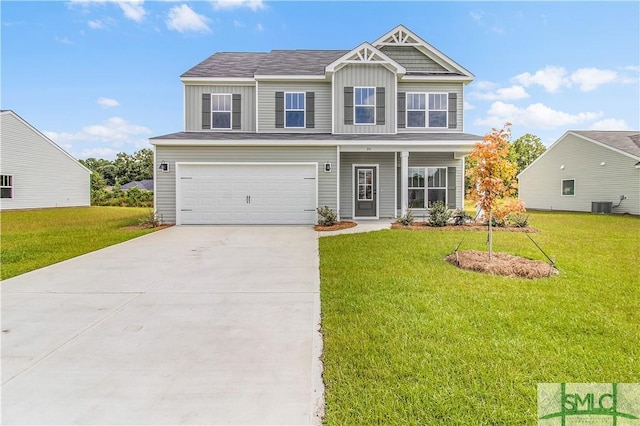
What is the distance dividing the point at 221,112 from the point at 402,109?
8.17 m

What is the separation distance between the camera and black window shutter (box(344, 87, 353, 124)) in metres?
13.8

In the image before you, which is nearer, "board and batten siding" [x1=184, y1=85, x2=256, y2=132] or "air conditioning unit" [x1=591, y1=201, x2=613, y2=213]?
"board and batten siding" [x1=184, y1=85, x2=256, y2=132]

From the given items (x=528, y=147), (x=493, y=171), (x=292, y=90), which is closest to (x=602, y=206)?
(x=493, y=171)

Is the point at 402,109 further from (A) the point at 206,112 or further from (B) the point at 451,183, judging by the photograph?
(A) the point at 206,112

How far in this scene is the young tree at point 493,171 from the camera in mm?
6215

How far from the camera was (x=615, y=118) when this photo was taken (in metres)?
26.3

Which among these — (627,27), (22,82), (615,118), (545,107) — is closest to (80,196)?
(22,82)

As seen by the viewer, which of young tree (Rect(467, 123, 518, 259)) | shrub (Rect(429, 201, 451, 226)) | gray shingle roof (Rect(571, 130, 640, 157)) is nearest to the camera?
young tree (Rect(467, 123, 518, 259))

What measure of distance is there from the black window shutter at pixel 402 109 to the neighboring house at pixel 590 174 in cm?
1247

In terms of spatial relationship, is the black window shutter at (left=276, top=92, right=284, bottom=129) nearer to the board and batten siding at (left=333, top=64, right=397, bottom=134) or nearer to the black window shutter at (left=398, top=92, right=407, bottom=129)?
the board and batten siding at (left=333, top=64, right=397, bottom=134)

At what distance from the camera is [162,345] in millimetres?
3393

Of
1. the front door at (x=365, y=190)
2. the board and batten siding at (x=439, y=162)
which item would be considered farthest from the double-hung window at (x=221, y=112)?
the board and batten siding at (x=439, y=162)

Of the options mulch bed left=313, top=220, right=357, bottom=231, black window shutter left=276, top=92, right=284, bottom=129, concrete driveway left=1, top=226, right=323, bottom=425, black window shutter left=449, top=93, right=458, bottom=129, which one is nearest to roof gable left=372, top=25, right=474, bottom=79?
Result: black window shutter left=449, top=93, right=458, bottom=129

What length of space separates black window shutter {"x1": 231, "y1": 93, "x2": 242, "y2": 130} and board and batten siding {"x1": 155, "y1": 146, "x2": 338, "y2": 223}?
248cm
